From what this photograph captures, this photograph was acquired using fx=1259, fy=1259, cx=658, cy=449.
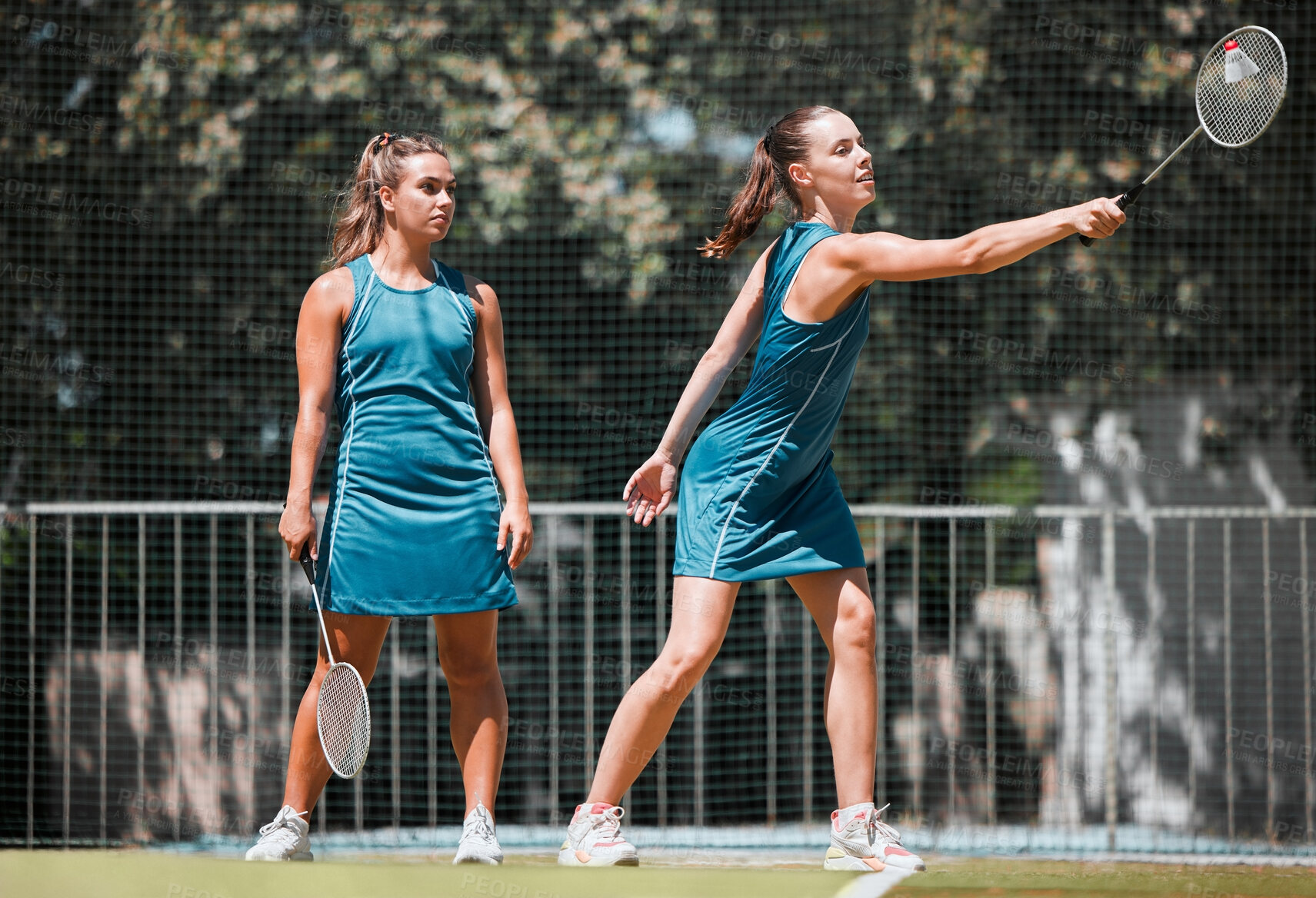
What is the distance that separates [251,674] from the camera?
16.6 ft

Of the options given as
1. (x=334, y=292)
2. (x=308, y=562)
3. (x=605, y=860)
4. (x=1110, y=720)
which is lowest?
(x=1110, y=720)

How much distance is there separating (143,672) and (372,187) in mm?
3262

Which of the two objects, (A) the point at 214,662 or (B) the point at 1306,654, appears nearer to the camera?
(B) the point at 1306,654

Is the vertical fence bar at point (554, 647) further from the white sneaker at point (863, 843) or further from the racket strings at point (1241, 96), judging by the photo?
the racket strings at point (1241, 96)

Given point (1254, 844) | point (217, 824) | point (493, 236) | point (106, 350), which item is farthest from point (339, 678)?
point (106, 350)

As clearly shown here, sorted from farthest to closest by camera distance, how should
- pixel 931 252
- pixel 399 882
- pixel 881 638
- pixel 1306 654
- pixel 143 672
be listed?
pixel 881 638
pixel 143 672
pixel 1306 654
pixel 931 252
pixel 399 882

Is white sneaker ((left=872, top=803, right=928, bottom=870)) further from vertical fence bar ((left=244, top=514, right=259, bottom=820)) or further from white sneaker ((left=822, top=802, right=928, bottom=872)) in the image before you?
vertical fence bar ((left=244, top=514, right=259, bottom=820))

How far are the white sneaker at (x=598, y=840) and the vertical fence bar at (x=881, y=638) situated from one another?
286 centimetres

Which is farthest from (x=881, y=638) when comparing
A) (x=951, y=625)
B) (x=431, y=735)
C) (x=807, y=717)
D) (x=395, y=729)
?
(x=395, y=729)

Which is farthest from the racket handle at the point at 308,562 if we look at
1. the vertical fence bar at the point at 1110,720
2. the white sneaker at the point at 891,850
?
the vertical fence bar at the point at 1110,720

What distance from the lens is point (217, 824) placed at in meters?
5.54

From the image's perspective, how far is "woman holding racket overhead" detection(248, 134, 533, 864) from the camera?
263 centimetres

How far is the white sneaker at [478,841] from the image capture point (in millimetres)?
2561

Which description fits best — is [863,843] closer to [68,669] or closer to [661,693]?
[661,693]
